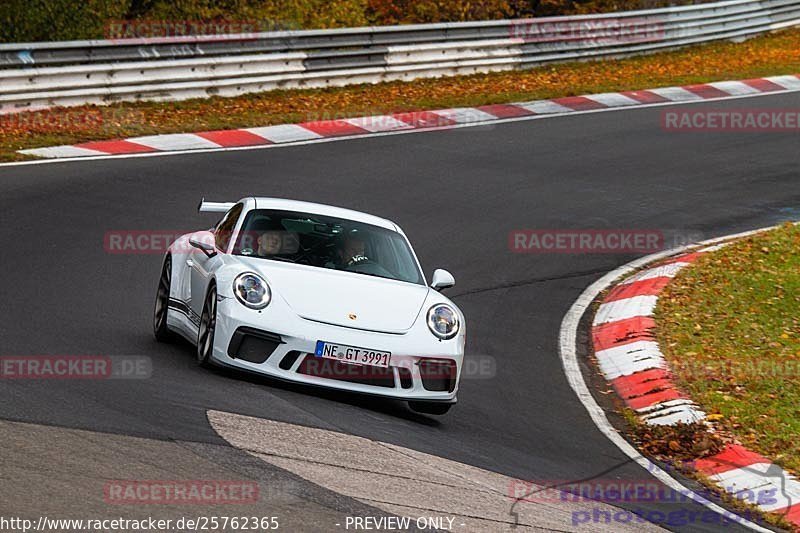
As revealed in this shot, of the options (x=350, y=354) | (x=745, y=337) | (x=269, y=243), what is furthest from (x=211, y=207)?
(x=745, y=337)

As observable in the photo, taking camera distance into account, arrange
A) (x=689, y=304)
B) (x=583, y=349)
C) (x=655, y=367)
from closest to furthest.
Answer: (x=655, y=367)
(x=583, y=349)
(x=689, y=304)

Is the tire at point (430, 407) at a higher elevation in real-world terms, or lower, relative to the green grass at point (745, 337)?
higher

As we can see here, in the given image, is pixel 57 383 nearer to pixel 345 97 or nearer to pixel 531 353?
pixel 531 353

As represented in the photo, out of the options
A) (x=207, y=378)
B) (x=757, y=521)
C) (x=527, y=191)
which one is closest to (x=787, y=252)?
(x=527, y=191)

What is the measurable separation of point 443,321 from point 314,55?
44.4ft

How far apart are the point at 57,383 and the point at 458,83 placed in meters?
16.0

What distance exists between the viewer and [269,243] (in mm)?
8992

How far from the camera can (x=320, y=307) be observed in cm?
813

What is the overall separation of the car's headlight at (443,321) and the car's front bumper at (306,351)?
0.24 meters

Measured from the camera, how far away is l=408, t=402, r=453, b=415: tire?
830cm

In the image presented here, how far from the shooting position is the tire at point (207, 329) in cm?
816

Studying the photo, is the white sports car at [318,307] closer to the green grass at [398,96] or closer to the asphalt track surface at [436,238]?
the asphalt track surface at [436,238]

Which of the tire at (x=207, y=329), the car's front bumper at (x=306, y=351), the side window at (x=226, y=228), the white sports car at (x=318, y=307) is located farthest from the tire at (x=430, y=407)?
the side window at (x=226, y=228)

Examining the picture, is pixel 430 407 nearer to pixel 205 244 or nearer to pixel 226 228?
pixel 205 244
